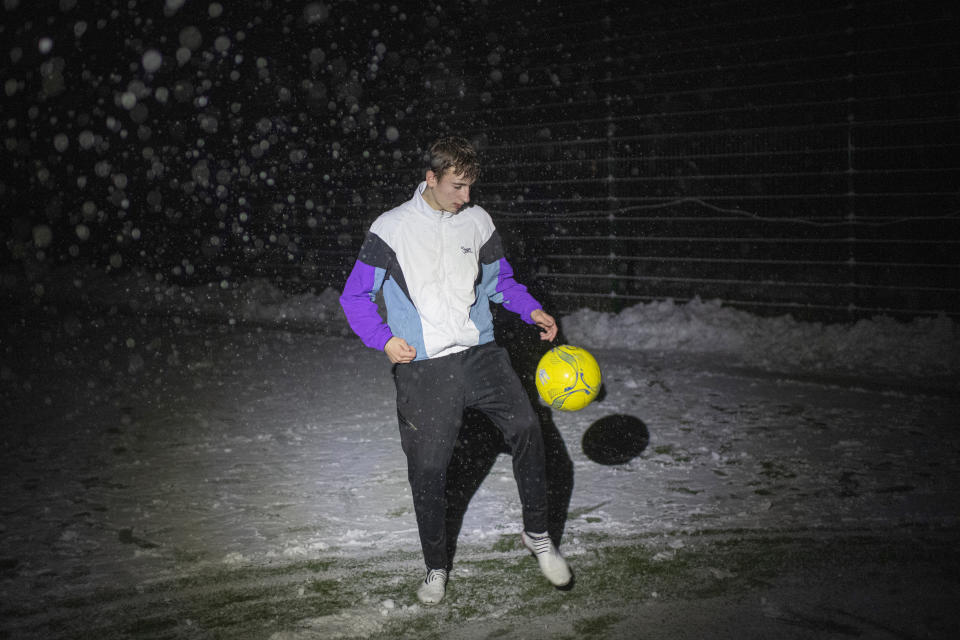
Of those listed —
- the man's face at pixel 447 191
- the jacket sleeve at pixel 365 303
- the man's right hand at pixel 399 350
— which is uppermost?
the man's face at pixel 447 191

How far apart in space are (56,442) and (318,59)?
9553mm

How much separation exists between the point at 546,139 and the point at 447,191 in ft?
26.3

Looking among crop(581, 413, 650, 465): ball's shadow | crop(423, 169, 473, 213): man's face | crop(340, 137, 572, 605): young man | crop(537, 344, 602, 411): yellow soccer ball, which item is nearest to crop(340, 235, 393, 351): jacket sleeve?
crop(340, 137, 572, 605): young man

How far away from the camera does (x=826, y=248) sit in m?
10.2

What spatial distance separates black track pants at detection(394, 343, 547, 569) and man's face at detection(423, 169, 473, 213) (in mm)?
703

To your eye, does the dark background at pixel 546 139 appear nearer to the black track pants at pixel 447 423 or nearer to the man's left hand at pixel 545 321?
the man's left hand at pixel 545 321

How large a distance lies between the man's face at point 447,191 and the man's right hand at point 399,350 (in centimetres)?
66

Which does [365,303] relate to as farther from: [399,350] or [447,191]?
[447,191]

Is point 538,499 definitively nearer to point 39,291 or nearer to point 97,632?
point 97,632

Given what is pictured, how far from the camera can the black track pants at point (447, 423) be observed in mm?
3596

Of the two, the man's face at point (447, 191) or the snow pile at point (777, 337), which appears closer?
the man's face at point (447, 191)

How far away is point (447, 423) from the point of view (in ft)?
11.9

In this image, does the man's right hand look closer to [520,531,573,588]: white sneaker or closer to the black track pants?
the black track pants

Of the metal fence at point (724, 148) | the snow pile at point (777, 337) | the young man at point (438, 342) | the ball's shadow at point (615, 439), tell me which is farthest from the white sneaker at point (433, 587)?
the metal fence at point (724, 148)
